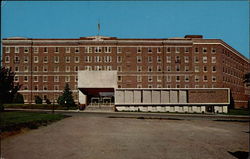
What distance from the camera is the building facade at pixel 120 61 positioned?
6500 centimetres

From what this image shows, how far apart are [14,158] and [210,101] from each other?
1801 inches

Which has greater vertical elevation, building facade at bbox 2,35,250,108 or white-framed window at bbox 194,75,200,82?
building facade at bbox 2,35,250,108

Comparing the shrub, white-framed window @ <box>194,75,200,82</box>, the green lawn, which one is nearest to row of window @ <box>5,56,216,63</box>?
white-framed window @ <box>194,75,200,82</box>

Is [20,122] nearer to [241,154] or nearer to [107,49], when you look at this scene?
[241,154]

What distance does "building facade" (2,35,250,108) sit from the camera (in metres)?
65.0

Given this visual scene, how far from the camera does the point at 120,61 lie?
66938 millimetres

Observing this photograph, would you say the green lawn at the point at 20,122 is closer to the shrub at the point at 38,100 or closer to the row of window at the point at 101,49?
the shrub at the point at 38,100

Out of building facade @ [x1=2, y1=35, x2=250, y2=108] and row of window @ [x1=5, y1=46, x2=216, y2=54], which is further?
row of window @ [x1=5, y1=46, x2=216, y2=54]

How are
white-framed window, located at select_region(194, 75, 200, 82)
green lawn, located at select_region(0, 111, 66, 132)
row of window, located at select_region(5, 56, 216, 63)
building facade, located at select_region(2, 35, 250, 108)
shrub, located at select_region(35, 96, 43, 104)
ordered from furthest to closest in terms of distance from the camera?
white-framed window, located at select_region(194, 75, 200, 82)
row of window, located at select_region(5, 56, 216, 63)
building facade, located at select_region(2, 35, 250, 108)
shrub, located at select_region(35, 96, 43, 104)
green lawn, located at select_region(0, 111, 66, 132)

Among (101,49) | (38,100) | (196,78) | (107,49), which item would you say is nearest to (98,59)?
(101,49)

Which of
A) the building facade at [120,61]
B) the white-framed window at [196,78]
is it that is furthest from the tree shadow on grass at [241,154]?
the white-framed window at [196,78]

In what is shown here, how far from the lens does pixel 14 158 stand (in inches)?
374

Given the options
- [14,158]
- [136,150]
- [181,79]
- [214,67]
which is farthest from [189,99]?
[14,158]

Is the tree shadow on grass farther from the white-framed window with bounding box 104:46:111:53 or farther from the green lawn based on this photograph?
the white-framed window with bounding box 104:46:111:53
